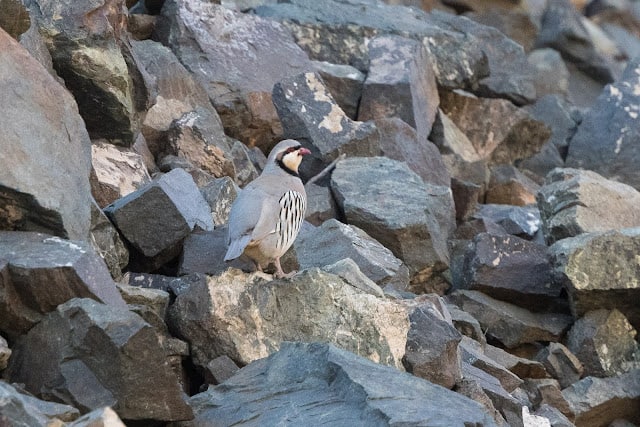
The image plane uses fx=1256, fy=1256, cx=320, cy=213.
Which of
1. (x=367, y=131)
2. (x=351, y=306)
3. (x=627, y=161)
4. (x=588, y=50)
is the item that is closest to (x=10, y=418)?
(x=351, y=306)

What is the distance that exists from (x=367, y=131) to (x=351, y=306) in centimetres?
434

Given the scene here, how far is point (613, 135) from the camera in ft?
47.8

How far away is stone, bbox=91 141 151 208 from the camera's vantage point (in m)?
8.07

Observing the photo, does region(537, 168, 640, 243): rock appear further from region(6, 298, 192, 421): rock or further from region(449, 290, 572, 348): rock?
region(6, 298, 192, 421): rock

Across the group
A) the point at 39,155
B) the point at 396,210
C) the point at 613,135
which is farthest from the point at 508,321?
the point at 613,135

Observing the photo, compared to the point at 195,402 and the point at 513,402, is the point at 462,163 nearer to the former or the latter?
the point at 513,402

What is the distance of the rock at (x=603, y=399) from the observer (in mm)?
8367

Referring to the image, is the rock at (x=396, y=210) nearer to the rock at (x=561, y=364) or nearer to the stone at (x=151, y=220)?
the rock at (x=561, y=364)

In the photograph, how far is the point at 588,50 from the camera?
66.8 ft

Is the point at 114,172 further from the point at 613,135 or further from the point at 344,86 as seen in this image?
the point at 613,135

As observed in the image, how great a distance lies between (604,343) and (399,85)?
161 inches

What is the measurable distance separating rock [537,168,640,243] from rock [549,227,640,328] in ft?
2.92

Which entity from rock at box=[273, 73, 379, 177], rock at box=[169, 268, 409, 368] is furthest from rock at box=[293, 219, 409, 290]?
rock at box=[273, 73, 379, 177]

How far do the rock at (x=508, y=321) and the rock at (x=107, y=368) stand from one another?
14.5ft
